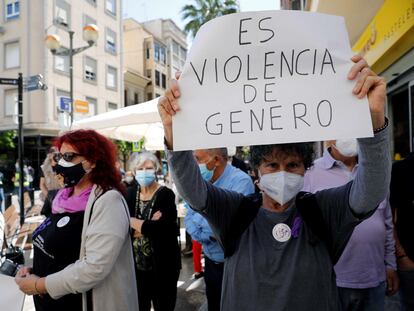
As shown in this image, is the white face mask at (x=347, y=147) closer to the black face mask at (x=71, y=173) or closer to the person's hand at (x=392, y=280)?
the person's hand at (x=392, y=280)

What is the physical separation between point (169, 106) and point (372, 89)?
0.76 m

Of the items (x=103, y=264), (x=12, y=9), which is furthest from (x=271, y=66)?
(x=12, y=9)

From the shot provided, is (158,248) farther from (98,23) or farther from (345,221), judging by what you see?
(98,23)

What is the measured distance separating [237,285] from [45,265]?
1.17m

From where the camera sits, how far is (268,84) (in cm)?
135

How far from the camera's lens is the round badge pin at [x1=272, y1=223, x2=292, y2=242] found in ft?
5.02

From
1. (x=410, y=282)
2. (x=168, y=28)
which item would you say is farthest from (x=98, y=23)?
(x=410, y=282)

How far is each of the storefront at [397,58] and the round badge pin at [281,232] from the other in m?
3.57

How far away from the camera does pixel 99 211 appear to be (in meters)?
1.99

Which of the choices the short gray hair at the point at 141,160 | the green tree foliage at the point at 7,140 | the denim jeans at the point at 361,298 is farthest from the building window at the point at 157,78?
the denim jeans at the point at 361,298

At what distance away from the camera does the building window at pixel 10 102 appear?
73.8 ft

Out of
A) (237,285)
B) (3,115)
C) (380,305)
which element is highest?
(3,115)

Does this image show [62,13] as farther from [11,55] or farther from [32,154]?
[32,154]

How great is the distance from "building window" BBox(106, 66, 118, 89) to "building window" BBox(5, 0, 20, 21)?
709 centimetres
